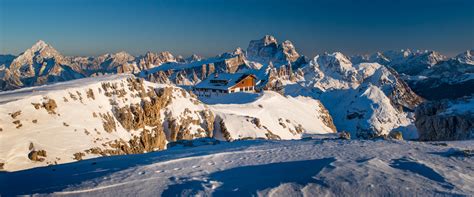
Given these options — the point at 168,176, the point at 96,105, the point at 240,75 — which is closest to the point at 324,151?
the point at 168,176

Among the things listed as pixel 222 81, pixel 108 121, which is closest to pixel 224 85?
pixel 222 81

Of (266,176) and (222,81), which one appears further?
(222,81)

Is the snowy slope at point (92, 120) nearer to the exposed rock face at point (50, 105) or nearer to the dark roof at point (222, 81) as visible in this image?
the exposed rock face at point (50, 105)

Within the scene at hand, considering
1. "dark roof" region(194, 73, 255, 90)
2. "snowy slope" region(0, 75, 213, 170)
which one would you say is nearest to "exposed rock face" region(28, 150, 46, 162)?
"snowy slope" region(0, 75, 213, 170)

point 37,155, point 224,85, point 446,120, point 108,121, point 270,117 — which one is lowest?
point 37,155

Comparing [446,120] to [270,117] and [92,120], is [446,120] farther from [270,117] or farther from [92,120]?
[92,120]

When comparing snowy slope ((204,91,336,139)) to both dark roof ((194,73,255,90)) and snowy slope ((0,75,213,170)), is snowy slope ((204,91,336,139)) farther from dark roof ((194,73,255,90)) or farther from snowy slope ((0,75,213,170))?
dark roof ((194,73,255,90))
